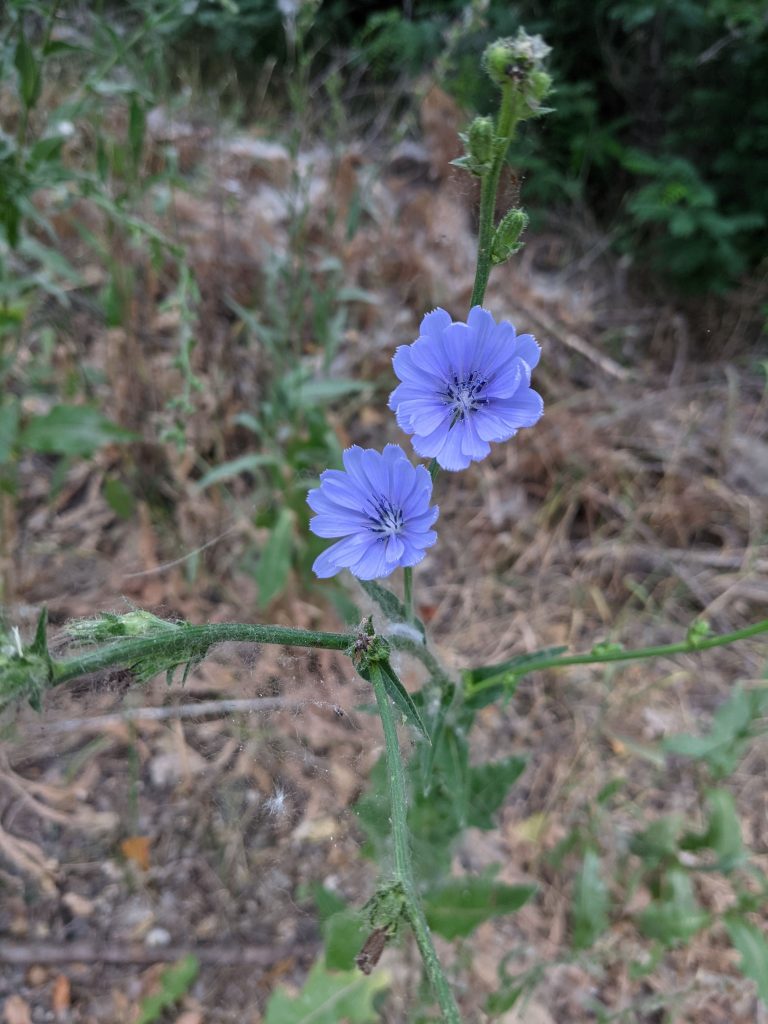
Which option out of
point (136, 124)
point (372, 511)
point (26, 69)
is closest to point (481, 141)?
point (372, 511)

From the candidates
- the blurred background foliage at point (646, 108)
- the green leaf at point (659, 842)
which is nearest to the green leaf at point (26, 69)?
the blurred background foliage at point (646, 108)

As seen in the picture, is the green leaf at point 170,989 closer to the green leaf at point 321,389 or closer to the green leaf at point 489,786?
the green leaf at point 489,786

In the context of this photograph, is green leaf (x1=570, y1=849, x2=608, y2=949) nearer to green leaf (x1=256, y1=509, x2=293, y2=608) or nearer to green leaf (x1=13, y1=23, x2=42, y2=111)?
green leaf (x1=256, y1=509, x2=293, y2=608)

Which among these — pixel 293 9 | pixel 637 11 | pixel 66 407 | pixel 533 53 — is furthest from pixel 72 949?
pixel 637 11

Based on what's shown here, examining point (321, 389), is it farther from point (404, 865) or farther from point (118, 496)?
point (404, 865)

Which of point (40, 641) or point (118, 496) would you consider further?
point (118, 496)
